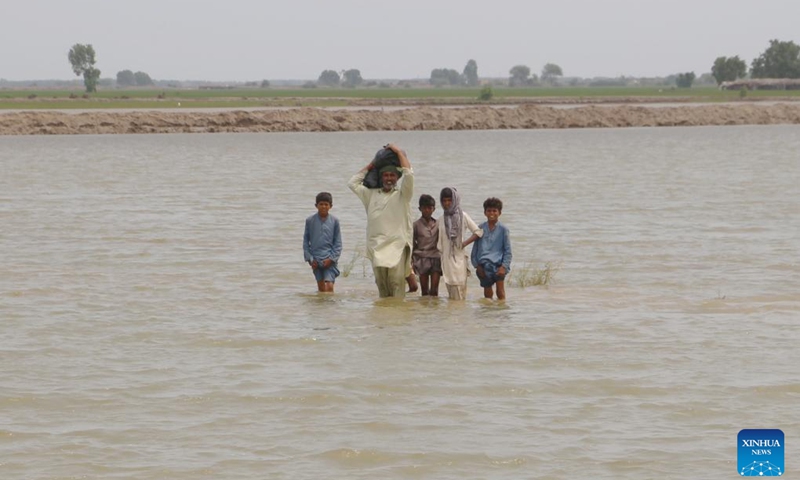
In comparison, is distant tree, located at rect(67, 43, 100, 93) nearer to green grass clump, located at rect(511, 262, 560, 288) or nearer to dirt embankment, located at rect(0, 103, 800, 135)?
dirt embankment, located at rect(0, 103, 800, 135)

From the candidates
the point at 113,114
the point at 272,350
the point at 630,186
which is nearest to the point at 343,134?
the point at 113,114

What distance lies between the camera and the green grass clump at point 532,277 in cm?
1413

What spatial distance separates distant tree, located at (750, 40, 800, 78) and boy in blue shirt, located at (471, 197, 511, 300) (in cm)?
13893

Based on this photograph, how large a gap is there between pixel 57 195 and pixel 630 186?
40.7ft

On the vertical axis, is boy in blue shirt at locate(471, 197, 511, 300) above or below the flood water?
above

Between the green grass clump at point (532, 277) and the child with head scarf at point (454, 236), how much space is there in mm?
2274

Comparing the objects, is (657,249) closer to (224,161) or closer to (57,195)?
(57,195)

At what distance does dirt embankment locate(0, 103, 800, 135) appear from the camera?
59938 mm

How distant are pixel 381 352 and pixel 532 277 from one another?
4.23 meters

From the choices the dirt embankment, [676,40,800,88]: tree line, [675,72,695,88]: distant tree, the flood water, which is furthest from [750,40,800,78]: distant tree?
the flood water

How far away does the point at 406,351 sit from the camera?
1040cm

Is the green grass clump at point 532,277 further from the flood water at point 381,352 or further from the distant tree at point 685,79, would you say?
the distant tree at point 685,79

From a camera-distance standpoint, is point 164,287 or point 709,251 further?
point 709,251

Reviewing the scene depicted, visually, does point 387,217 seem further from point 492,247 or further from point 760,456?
point 760,456
